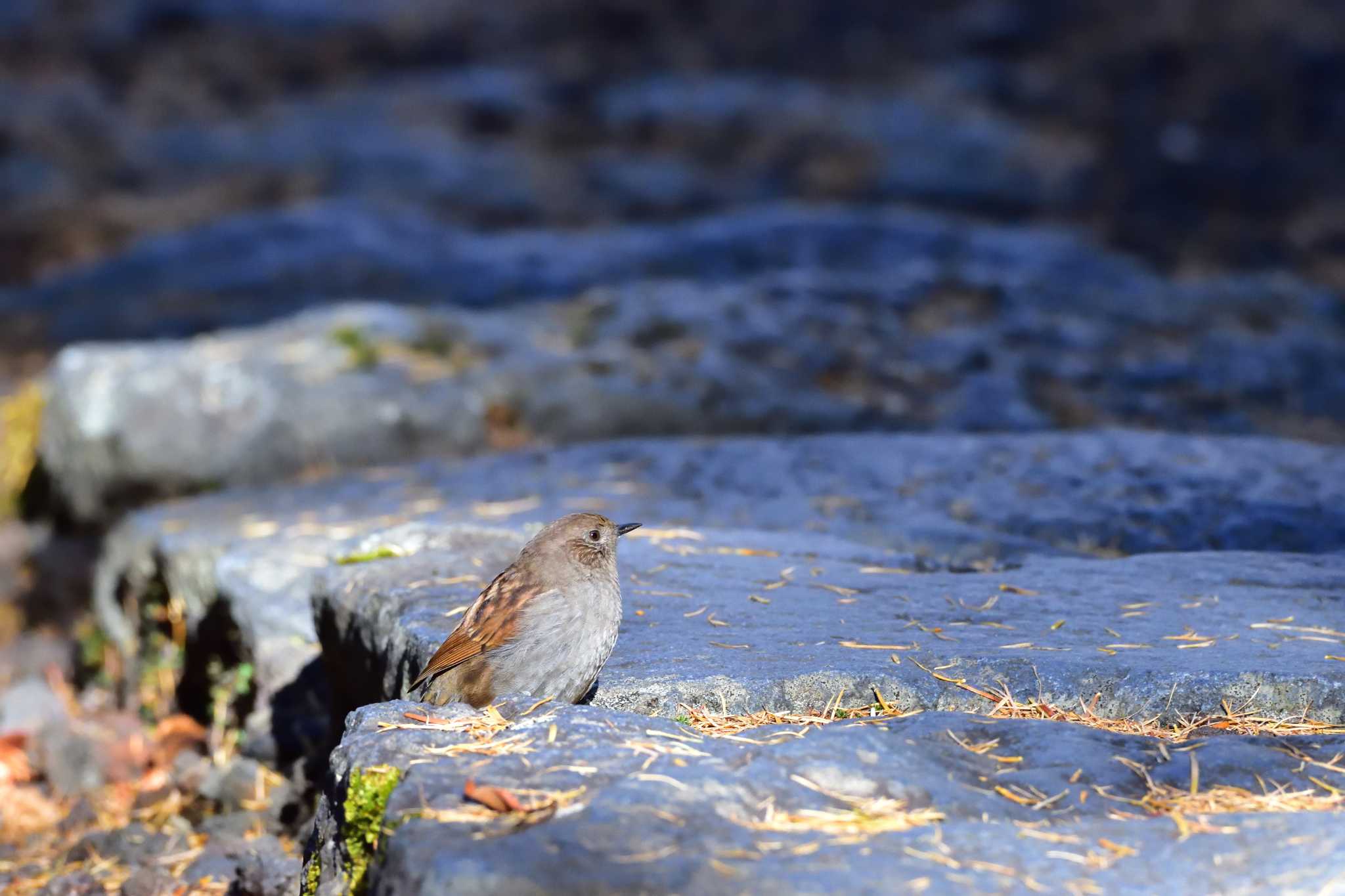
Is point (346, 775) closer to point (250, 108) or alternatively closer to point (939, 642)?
point (939, 642)

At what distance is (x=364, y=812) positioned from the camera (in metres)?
2.76

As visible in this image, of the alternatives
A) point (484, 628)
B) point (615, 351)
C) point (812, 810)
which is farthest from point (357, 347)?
point (812, 810)

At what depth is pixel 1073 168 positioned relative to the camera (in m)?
13.3

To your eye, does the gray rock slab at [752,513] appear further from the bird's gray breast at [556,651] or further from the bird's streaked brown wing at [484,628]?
the bird's gray breast at [556,651]

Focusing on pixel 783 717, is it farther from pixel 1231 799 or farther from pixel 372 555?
pixel 372 555

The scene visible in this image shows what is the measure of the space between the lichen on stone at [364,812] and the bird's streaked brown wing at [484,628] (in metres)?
0.68

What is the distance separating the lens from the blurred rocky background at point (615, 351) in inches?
178

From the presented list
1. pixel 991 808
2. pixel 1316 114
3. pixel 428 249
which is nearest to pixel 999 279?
pixel 428 249

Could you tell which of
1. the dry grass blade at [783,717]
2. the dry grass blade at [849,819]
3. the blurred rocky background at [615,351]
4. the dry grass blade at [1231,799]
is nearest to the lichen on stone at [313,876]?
the blurred rocky background at [615,351]

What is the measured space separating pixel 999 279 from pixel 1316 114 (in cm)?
584

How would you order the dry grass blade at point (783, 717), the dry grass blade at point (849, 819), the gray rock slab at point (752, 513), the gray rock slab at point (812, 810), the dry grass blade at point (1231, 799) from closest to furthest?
the gray rock slab at point (812, 810)
the dry grass blade at point (849, 819)
the dry grass blade at point (1231, 799)
the dry grass blade at point (783, 717)
the gray rock slab at point (752, 513)

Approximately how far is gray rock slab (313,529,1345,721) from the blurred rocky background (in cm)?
2

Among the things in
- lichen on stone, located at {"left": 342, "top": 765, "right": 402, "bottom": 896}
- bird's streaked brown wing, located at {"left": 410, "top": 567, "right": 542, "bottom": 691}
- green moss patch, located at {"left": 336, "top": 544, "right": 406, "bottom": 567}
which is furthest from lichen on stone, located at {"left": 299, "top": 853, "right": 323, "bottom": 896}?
green moss patch, located at {"left": 336, "top": 544, "right": 406, "bottom": 567}

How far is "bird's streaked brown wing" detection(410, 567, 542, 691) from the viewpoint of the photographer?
345 centimetres
